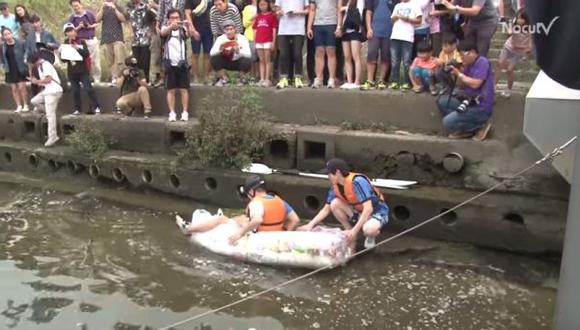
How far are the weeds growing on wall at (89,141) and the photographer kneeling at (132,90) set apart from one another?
712 millimetres

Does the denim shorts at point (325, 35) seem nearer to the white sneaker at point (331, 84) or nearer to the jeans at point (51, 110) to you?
the white sneaker at point (331, 84)

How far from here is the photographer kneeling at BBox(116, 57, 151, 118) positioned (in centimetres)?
1116

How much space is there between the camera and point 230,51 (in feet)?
33.8

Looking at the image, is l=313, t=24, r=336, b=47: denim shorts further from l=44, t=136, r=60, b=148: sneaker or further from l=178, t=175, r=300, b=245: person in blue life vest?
l=44, t=136, r=60, b=148: sneaker

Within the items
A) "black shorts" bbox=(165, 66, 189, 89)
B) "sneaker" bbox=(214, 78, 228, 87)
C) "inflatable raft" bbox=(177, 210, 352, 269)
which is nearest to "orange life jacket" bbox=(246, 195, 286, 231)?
"inflatable raft" bbox=(177, 210, 352, 269)

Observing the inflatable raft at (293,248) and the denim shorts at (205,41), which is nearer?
the inflatable raft at (293,248)

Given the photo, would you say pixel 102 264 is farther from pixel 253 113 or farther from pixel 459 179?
pixel 459 179

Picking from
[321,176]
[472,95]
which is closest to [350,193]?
[321,176]

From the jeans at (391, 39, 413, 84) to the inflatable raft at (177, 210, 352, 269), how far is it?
10.4 ft

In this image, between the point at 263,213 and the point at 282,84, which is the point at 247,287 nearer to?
the point at 263,213

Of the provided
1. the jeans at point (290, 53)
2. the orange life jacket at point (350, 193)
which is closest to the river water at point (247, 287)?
the orange life jacket at point (350, 193)

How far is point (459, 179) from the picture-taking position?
767cm

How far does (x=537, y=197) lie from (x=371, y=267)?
218 cm

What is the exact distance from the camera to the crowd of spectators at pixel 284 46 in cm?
831
